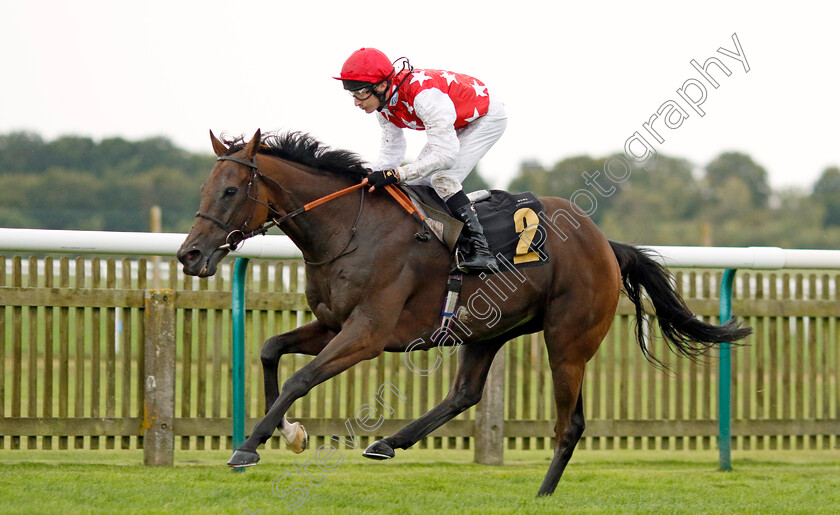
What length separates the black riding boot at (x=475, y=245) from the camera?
4816 millimetres

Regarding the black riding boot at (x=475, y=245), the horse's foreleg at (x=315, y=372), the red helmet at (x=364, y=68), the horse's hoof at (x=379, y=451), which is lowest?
the horse's hoof at (x=379, y=451)

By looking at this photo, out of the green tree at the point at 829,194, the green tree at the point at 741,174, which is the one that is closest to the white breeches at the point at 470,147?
the green tree at the point at 829,194

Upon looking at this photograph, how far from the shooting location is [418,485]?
17.1ft

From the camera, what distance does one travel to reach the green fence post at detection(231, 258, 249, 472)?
5652mm

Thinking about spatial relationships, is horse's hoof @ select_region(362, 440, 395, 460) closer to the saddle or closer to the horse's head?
the saddle

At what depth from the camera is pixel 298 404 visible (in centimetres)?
647

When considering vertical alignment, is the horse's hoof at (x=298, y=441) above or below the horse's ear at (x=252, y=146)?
below

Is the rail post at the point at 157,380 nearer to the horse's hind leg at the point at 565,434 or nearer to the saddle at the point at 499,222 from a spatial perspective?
the saddle at the point at 499,222

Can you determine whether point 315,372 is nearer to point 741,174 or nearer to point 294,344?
point 294,344

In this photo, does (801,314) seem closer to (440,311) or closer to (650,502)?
(650,502)

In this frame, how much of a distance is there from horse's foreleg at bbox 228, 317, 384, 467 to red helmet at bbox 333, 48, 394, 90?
124cm

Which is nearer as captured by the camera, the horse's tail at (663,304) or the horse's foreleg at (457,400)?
the horse's foreleg at (457,400)

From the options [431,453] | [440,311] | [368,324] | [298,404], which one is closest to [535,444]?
[431,453]

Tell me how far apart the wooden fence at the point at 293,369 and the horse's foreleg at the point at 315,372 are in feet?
5.31
